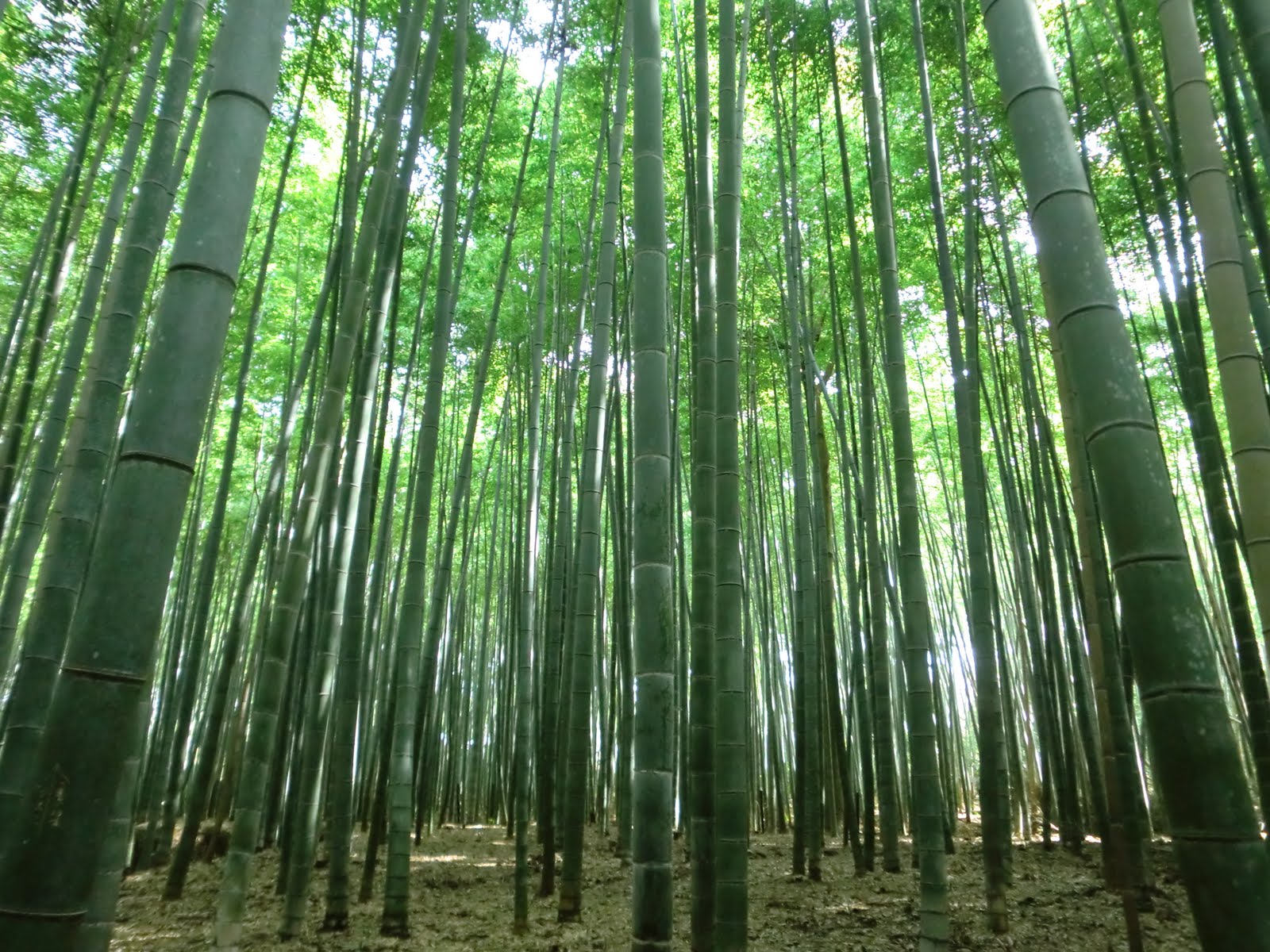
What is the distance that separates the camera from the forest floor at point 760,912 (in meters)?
3.14

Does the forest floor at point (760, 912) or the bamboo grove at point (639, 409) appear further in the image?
the forest floor at point (760, 912)

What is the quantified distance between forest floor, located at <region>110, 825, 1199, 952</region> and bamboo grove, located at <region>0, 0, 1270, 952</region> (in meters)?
0.14

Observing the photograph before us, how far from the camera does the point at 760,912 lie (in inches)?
147

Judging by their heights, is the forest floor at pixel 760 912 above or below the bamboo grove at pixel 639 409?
below

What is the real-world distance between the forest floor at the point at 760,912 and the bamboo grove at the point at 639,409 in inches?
5.3

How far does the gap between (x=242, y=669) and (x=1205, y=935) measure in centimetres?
639

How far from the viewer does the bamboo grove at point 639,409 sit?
3.54 feet

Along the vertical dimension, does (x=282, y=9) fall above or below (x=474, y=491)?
below

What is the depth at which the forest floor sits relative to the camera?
124 inches

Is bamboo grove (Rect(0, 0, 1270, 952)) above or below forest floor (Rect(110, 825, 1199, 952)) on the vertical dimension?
above

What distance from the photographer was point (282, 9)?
1.22 meters

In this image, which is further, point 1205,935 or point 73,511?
point 73,511

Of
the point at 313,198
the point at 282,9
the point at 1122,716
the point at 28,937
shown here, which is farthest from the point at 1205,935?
the point at 313,198

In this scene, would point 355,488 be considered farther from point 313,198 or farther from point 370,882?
point 313,198
